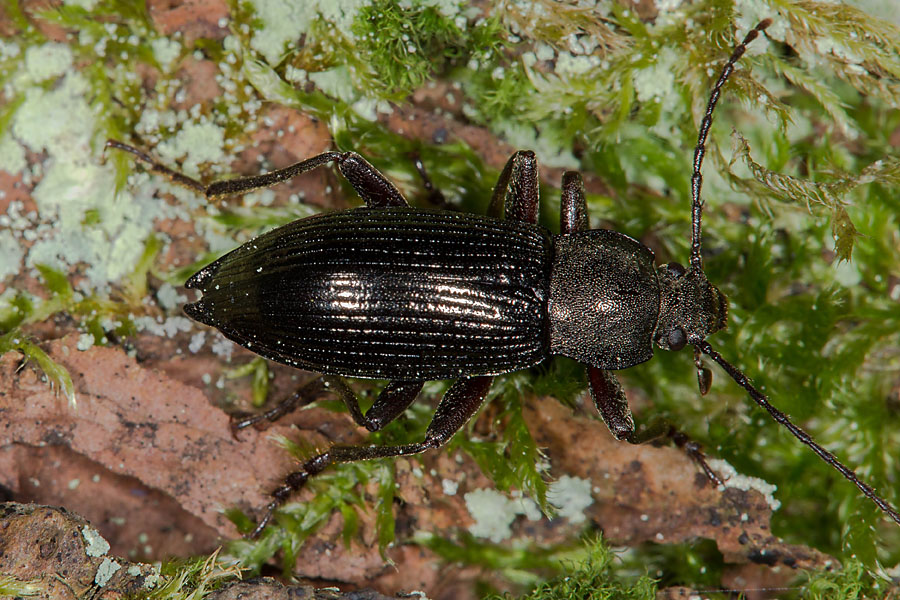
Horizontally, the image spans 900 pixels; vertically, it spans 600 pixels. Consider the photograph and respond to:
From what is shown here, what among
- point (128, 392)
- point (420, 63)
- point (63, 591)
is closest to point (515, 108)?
point (420, 63)

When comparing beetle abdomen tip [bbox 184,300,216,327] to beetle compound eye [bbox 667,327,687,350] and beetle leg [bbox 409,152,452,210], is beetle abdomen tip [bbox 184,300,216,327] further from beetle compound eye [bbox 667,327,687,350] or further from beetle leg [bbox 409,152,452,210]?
beetle compound eye [bbox 667,327,687,350]

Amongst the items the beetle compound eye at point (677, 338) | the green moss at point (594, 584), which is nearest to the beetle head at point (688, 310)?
the beetle compound eye at point (677, 338)

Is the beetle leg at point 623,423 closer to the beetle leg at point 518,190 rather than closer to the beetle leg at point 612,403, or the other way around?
the beetle leg at point 612,403

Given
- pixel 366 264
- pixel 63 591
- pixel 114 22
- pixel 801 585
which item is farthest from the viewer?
pixel 114 22

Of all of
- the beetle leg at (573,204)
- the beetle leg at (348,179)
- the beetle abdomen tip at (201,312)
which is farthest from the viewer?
the beetle leg at (573,204)

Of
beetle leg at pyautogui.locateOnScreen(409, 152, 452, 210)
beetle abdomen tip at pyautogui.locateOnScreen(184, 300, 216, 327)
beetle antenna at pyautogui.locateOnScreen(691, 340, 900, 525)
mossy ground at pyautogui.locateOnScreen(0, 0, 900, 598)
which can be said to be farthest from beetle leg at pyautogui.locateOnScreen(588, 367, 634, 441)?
beetle abdomen tip at pyautogui.locateOnScreen(184, 300, 216, 327)

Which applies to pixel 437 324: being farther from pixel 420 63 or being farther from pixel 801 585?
pixel 801 585
